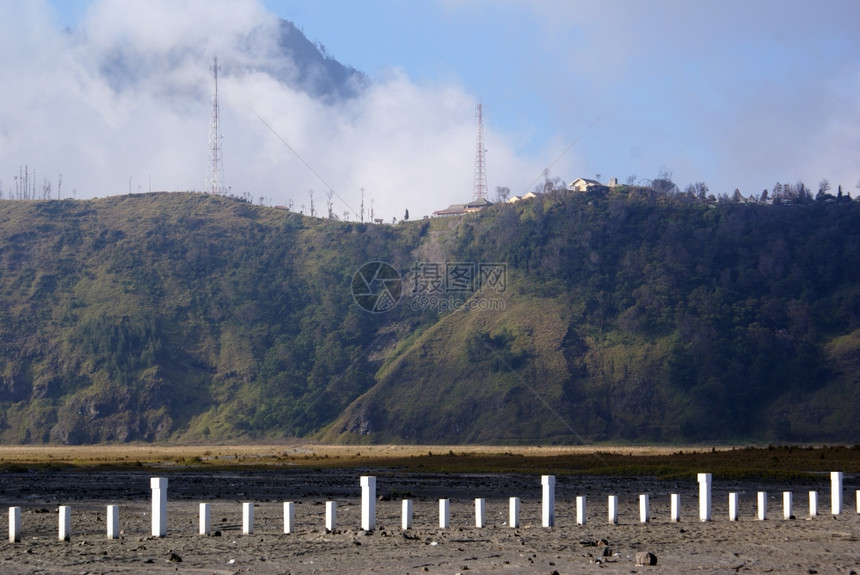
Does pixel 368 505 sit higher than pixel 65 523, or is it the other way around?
pixel 368 505

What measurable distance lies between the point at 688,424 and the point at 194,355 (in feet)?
193

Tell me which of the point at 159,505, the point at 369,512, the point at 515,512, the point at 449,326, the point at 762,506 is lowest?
the point at 762,506

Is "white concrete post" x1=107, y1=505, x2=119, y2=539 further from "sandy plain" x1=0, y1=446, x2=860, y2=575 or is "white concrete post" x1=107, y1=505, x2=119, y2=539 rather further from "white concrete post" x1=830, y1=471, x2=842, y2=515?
"white concrete post" x1=830, y1=471, x2=842, y2=515

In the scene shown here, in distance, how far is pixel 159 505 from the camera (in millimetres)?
16750

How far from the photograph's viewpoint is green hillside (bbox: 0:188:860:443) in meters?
102

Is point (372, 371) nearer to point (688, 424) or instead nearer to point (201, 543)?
point (688, 424)

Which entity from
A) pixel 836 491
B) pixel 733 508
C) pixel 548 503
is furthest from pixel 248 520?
pixel 836 491

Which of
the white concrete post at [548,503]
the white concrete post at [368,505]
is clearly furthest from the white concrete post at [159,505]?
the white concrete post at [548,503]

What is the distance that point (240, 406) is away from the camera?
11075cm

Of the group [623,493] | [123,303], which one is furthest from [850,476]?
[123,303]
